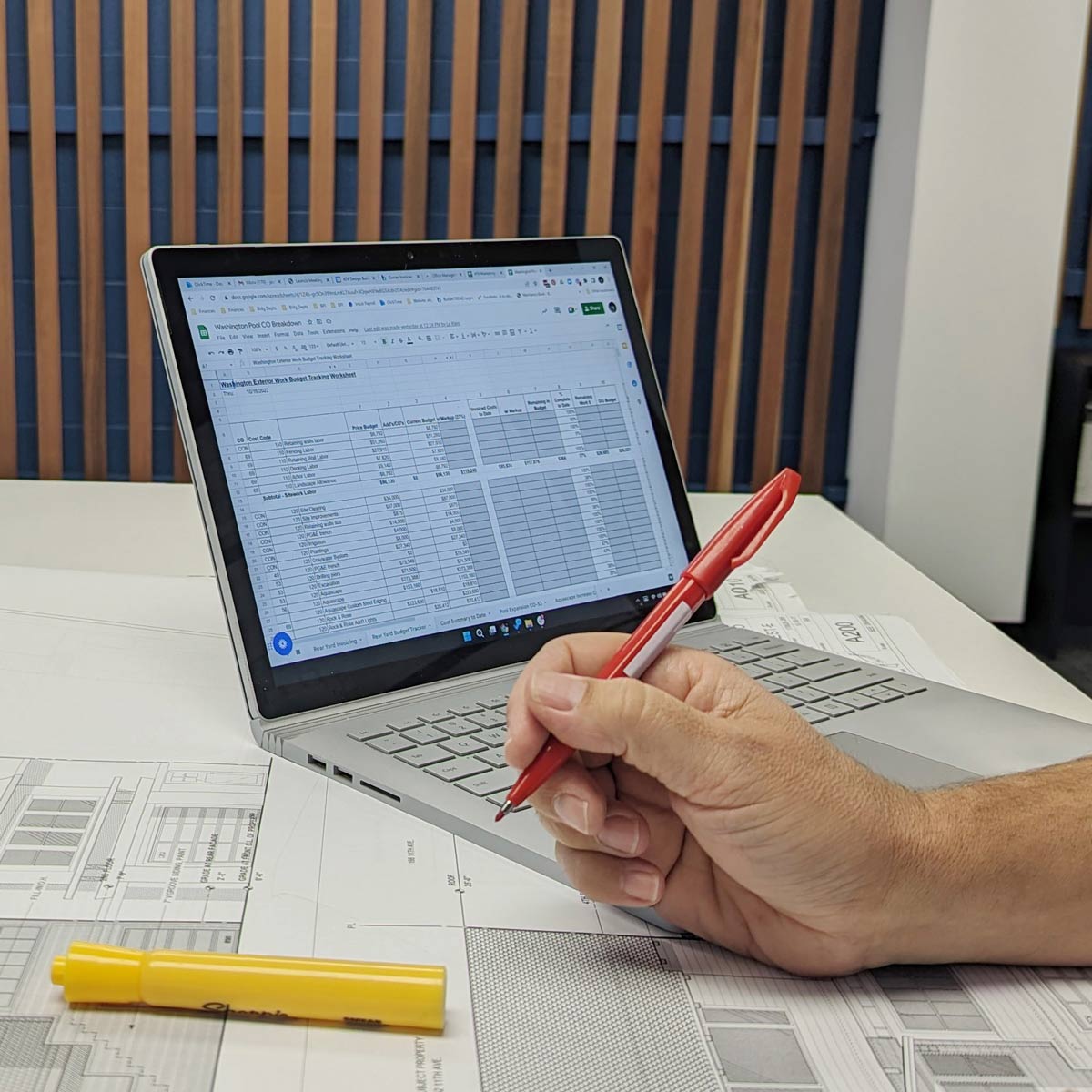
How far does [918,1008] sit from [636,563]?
516mm

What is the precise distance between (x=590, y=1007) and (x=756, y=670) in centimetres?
46

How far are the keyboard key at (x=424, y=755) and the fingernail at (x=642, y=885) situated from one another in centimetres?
20

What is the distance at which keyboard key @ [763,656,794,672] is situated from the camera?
38.9 inches

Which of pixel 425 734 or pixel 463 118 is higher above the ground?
pixel 463 118

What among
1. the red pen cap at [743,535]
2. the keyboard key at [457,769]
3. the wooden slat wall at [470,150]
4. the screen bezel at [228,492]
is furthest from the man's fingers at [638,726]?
the wooden slat wall at [470,150]

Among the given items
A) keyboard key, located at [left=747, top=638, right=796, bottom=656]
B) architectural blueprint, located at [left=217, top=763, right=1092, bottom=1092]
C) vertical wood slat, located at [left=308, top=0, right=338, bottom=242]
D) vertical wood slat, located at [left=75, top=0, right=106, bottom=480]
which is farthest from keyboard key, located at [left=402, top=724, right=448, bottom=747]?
vertical wood slat, located at [left=75, top=0, right=106, bottom=480]

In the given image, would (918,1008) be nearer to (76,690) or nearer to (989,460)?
(76,690)

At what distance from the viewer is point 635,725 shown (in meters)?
0.54

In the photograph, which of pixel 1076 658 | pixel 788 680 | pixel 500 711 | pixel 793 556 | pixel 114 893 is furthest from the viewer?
pixel 1076 658

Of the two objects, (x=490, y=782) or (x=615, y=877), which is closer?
(x=615, y=877)

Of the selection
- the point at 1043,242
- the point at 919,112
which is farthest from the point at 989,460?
the point at 919,112

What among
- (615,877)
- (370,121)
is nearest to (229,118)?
(370,121)

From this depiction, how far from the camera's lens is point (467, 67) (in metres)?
2.17

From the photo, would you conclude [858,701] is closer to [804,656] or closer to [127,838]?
[804,656]
